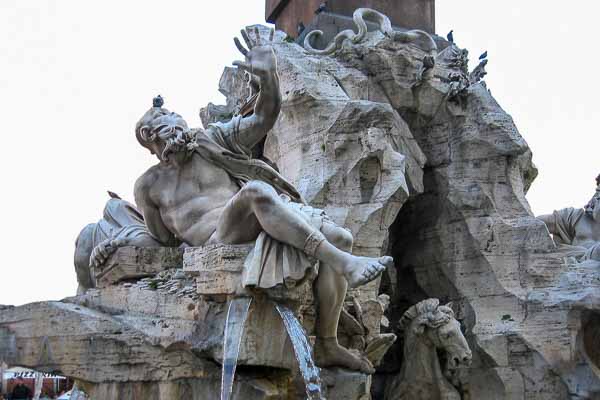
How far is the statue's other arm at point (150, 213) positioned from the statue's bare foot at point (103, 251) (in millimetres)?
308

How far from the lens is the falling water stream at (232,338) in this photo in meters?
5.48

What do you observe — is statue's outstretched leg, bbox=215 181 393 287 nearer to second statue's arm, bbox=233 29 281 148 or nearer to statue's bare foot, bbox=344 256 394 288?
statue's bare foot, bbox=344 256 394 288

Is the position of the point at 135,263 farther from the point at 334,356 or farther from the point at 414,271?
the point at 414,271

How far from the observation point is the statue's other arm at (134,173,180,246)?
685 centimetres

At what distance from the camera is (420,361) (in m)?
8.07

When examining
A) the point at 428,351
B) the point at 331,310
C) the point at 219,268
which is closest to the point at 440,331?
the point at 428,351

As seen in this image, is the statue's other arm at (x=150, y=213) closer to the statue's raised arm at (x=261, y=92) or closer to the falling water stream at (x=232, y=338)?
the statue's raised arm at (x=261, y=92)

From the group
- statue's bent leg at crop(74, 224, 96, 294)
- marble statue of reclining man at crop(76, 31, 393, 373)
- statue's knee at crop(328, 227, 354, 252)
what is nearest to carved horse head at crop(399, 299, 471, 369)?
marble statue of reclining man at crop(76, 31, 393, 373)

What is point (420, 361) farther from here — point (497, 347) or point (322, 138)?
point (322, 138)

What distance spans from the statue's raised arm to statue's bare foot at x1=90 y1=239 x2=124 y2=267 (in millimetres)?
1407

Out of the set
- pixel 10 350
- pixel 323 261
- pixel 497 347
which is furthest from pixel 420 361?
pixel 10 350

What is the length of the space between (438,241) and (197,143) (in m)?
3.65

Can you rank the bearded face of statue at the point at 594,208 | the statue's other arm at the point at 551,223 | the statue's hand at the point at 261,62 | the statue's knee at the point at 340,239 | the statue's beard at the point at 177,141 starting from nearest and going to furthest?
1. the statue's knee at the point at 340,239
2. the statue's hand at the point at 261,62
3. the statue's beard at the point at 177,141
4. the bearded face of statue at the point at 594,208
5. the statue's other arm at the point at 551,223

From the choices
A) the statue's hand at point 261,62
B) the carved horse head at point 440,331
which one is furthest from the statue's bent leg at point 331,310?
the carved horse head at point 440,331
